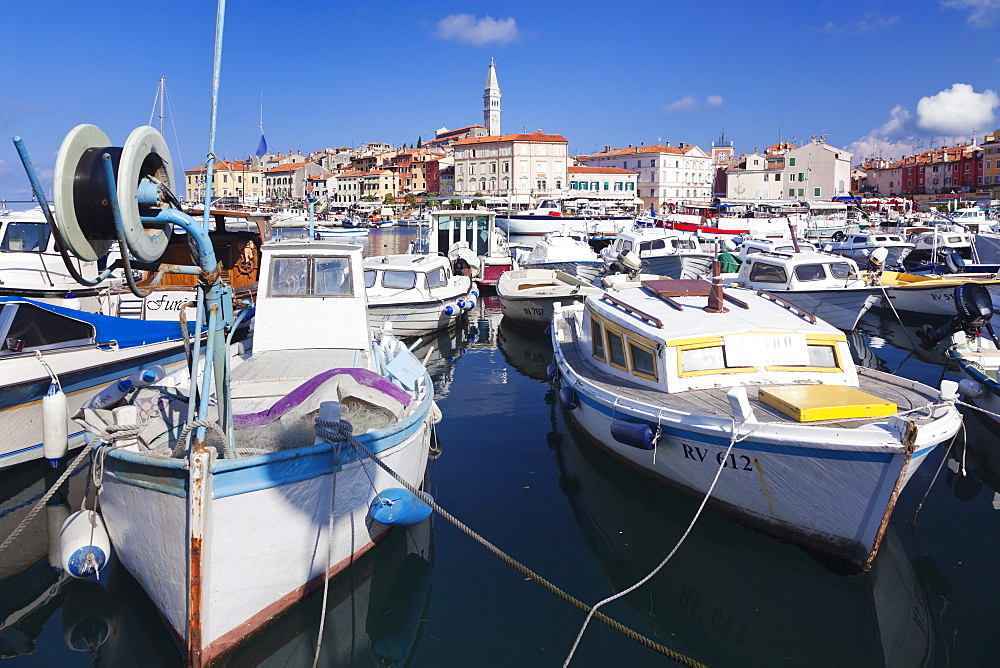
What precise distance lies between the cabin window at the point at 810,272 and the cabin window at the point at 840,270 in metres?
0.32

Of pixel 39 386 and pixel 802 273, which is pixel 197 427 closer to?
pixel 39 386

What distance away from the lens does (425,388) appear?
8992 millimetres

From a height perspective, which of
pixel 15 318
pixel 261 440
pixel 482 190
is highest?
pixel 482 190

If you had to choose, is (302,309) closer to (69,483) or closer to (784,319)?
(69,483)

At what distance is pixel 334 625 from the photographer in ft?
21.8

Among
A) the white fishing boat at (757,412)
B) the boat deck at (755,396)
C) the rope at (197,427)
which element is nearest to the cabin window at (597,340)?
the white fishing boat at (757,412)

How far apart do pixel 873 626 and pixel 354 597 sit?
503 cm

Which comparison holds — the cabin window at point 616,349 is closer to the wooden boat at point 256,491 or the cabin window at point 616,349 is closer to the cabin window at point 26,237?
the wooden boat at point 256,491

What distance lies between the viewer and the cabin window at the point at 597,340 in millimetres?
10758

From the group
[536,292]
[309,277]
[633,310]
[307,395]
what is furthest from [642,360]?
[536,292]

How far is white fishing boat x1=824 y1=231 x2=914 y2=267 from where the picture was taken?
31.1 metres

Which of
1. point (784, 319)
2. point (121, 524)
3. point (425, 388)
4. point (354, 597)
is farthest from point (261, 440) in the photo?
point (784, 319)

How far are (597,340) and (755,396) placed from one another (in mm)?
3101

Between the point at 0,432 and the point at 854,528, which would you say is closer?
the point at 854,528
